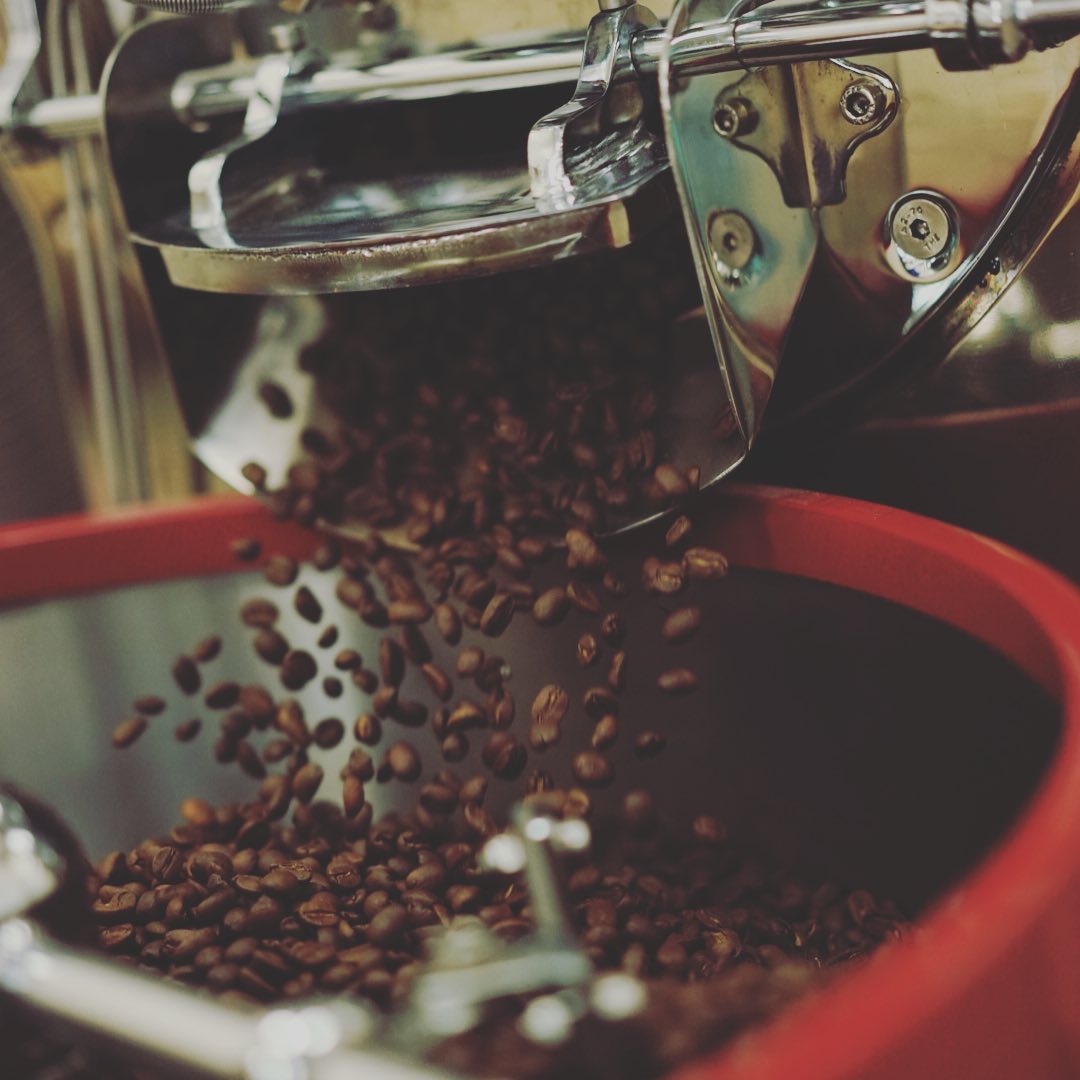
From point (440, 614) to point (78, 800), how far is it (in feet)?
1.02

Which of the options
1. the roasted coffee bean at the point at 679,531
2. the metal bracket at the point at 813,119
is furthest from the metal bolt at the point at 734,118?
the roasted coffee bean at the point at 679,531

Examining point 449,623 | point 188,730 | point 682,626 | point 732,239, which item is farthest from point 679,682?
point 188,730

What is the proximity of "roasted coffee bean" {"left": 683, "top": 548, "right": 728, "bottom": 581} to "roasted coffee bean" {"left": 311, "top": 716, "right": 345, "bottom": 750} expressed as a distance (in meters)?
0.27

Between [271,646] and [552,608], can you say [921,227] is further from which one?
[271,646]

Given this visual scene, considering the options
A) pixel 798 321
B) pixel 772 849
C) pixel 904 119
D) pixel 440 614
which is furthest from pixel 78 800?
pixel 904 119

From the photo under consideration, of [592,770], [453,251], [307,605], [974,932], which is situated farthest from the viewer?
[307,605]

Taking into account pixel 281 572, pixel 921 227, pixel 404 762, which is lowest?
pixel 404 762

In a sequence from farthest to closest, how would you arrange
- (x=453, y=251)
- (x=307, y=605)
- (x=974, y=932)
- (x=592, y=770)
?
(x=307, y=605) → (x=592, y=770) → (x=453, y=251) → (x=974, y=932)

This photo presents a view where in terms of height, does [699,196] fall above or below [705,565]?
above

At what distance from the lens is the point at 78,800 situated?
2.80 ft

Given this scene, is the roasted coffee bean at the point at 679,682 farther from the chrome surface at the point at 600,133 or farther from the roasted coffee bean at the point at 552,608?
the chrome surface at the point at 600,133

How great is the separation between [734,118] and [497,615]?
303mm

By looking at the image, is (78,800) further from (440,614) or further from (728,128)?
(728,128)

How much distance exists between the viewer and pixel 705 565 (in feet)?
2.27
